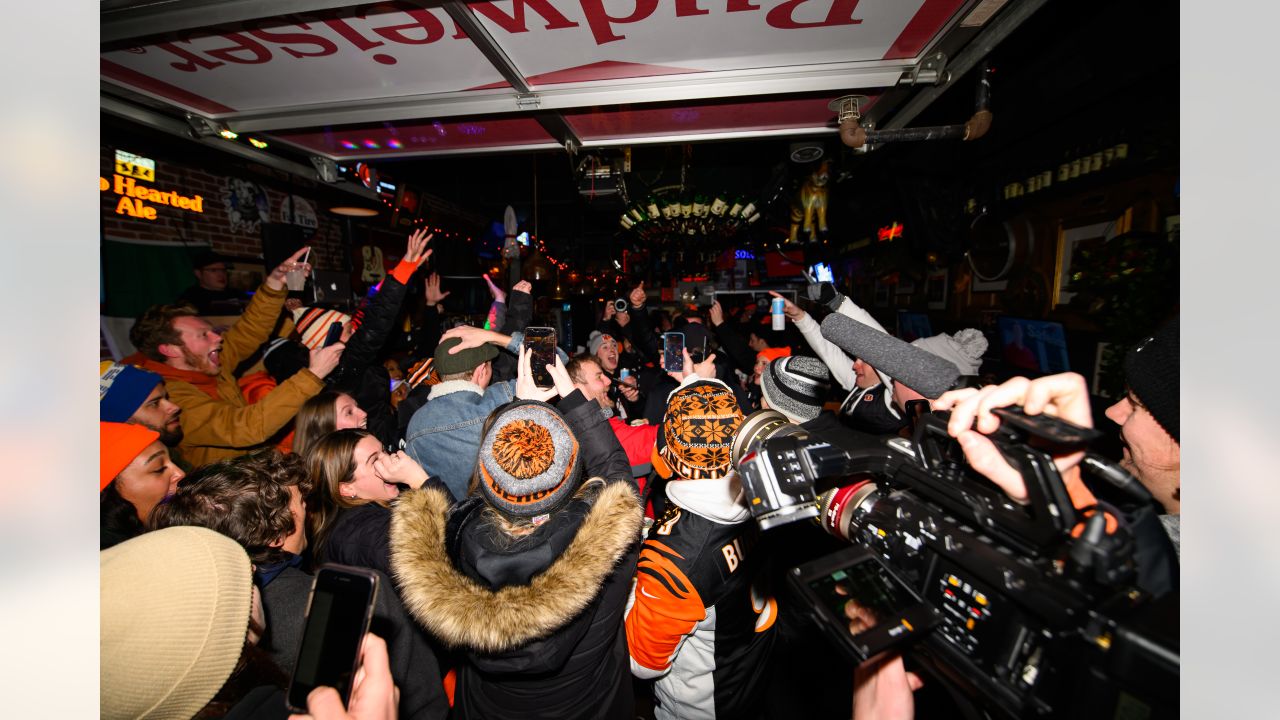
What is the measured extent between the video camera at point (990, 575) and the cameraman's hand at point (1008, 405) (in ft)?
0.12

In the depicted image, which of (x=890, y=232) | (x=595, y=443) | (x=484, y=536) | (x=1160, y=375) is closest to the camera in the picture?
(x=1160, y=375)

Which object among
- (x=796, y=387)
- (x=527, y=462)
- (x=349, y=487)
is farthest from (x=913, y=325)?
(x=349, y=487)

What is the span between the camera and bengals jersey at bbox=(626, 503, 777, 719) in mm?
1736

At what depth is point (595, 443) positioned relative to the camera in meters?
2.15

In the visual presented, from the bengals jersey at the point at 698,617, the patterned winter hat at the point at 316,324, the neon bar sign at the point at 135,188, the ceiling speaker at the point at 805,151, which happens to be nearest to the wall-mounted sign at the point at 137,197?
the neon bar sign at the point at 135,188

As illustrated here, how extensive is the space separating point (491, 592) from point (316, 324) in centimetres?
336

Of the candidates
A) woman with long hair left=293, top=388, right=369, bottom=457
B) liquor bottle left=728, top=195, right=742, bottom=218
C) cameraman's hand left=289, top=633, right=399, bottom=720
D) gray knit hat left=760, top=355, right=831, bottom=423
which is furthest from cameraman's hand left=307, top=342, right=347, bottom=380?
liquor bottle left=728, top=195, right=742, bottom=218

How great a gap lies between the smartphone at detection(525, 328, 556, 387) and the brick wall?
16.5ft

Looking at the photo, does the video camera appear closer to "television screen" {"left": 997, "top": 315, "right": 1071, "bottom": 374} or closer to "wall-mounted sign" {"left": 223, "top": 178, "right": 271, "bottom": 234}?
"television screen" {"left": 997, "top": 315, "right": 1071, "bottom": 374}

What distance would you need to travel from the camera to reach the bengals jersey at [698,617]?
5.70 ft

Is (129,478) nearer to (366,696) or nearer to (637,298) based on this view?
(366,696)

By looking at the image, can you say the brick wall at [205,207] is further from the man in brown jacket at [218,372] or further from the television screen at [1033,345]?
the television screen at [1033,345]

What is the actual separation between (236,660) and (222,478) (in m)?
0.89

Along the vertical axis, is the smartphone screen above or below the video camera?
above
